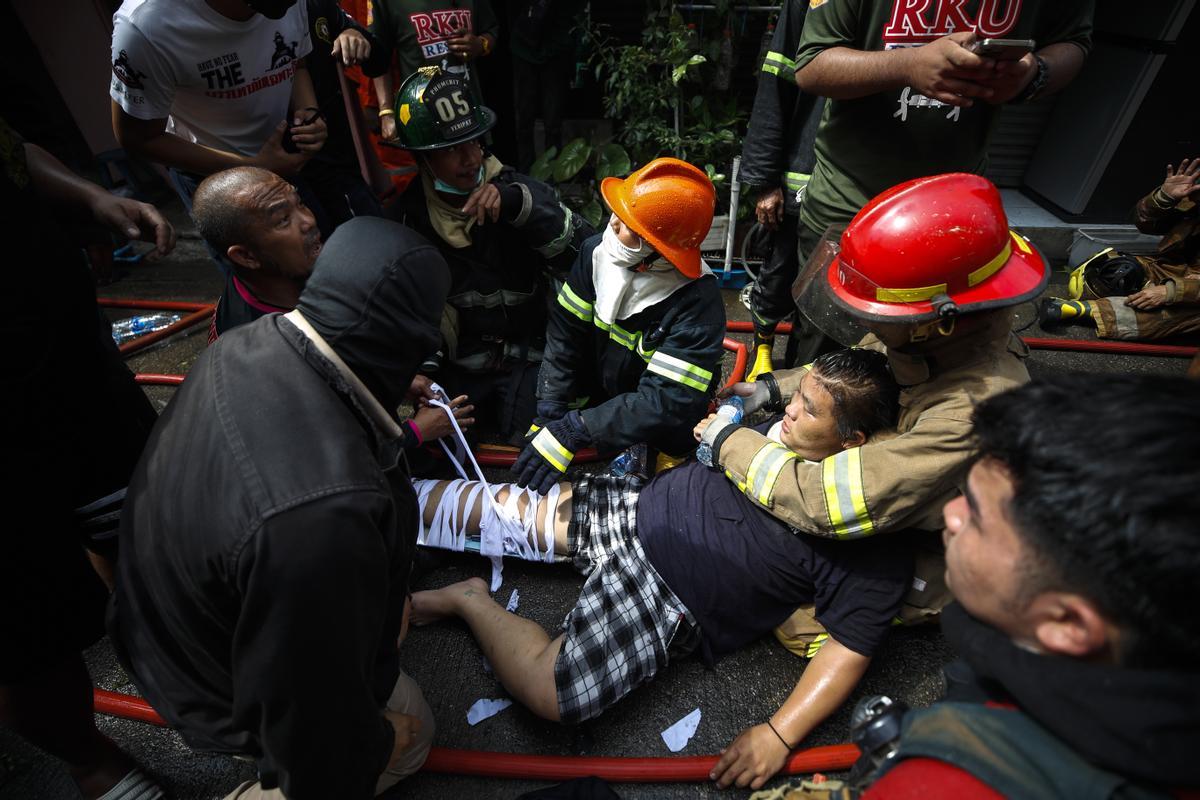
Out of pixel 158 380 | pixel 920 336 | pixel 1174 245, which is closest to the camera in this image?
pixel 920 336

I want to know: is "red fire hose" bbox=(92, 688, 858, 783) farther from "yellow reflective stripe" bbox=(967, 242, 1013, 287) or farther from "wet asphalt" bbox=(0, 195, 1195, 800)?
"yellow reflective stripe" bbox=(967, 242, 1013, 287)

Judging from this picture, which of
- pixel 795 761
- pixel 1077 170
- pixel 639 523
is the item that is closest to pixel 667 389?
pixel 639 523

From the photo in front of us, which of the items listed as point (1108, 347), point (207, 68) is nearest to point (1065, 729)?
point (207, 68)

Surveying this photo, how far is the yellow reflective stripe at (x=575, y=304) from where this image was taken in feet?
8.86

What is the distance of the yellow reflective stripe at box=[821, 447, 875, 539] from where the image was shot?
5.67 feet

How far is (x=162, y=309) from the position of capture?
4715mm

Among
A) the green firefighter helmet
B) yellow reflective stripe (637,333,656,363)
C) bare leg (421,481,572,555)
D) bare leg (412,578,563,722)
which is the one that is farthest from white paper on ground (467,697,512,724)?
the green firefighter helmet

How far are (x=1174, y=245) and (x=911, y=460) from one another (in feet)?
14.2

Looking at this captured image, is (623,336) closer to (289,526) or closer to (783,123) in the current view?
(783,123)

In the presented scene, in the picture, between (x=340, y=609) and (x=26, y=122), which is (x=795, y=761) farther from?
(x=26, y=122)

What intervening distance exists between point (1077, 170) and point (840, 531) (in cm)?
573

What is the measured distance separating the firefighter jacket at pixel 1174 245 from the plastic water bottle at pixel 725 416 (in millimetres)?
3588

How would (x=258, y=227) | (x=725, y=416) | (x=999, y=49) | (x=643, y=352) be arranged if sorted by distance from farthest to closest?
(x=643, y=352)
(x=725, y=416)
(x=258, y=227)
(x=999, y=49)

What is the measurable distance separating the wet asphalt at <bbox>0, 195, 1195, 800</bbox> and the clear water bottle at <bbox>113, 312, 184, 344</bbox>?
2.95 meters
